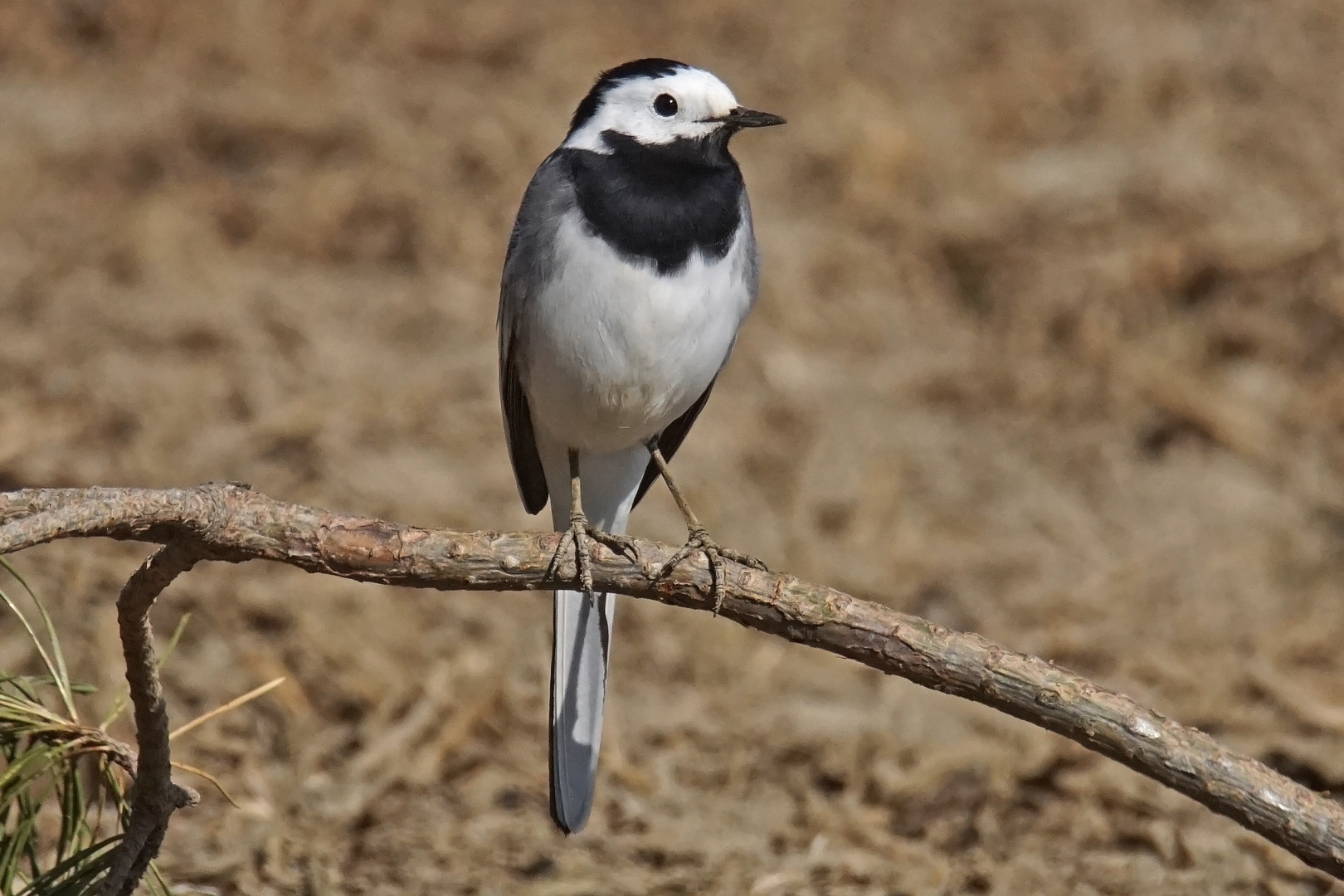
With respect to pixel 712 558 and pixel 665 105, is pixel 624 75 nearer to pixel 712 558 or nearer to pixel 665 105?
pixel 665 105

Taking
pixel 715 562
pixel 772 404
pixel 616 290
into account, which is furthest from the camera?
pixel 772 404

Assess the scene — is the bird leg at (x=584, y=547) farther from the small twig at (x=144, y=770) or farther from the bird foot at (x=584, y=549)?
the small twig at (x=144, y=770)

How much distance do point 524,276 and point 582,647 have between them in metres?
1.03

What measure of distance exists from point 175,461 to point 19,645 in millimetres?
1456

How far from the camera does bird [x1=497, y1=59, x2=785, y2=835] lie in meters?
3.89

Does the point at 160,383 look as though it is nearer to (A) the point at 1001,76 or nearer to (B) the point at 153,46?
(B) the point at 153,46

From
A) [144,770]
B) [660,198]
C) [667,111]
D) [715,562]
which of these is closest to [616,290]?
[660,198]

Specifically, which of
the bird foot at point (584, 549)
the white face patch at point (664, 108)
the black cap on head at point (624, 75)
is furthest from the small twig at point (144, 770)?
the black cap on head at point (624, 75)

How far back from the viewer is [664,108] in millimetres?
4227

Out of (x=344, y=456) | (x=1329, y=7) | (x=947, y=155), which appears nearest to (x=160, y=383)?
(x=344, y=456)

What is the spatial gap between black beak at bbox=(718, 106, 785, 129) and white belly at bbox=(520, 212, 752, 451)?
1.04ft

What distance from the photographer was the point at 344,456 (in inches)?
261

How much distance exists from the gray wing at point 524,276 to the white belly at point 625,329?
0.05 meters

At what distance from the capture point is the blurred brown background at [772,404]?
16.2ft
